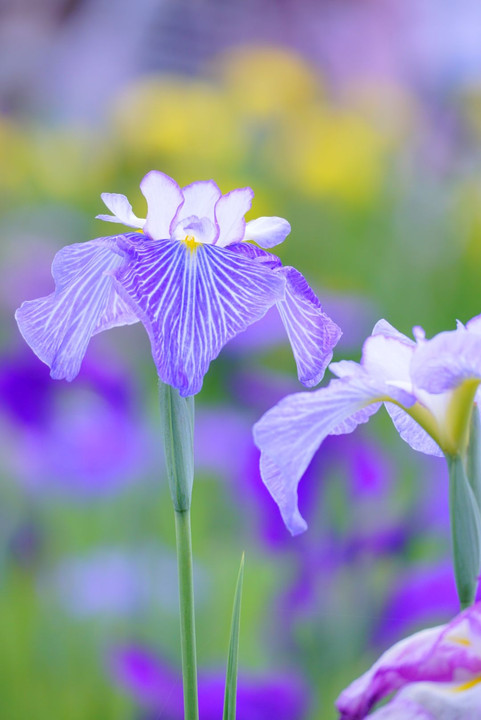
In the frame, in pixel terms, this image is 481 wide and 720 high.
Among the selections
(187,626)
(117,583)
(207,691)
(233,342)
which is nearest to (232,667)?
(187,626)

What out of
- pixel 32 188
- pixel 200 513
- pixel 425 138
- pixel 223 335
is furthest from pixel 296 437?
pixel 425 138

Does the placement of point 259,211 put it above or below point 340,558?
above

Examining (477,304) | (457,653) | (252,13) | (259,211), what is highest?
(252,13)

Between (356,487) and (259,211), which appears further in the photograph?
(259,211)

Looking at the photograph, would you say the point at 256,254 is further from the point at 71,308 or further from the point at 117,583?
the point at 117,583

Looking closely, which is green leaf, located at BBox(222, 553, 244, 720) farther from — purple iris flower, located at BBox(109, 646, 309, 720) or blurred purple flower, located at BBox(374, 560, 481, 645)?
blurred purple flower, located at BBox(374, 560, 481, 645)

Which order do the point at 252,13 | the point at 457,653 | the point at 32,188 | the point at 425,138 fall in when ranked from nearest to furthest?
1. the point at 457,653
2. the point at 32,188
3. the point at 425,138
4. the point at 252,13

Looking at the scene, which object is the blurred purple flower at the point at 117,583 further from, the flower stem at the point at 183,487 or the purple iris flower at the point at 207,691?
the flower stem at the point at 183,487

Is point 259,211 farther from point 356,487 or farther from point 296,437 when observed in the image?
point 296,437

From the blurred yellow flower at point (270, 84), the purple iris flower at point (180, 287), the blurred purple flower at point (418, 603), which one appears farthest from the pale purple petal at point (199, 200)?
the blurred yellow flower at point (270, 84)
